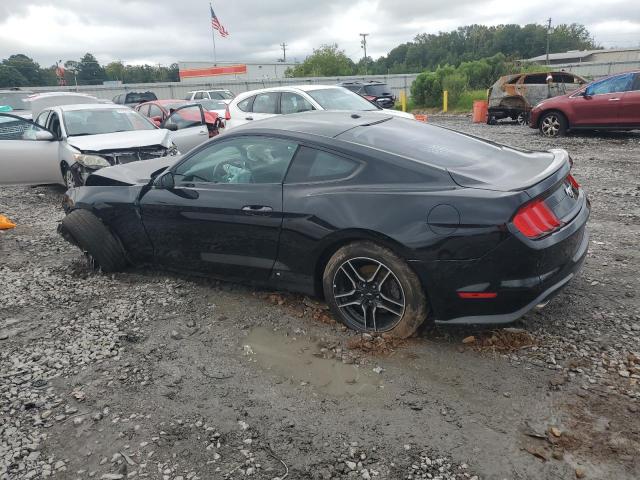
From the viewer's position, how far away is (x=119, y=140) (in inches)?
319

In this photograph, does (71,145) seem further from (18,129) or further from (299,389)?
(299,389)

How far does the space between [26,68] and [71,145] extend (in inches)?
2952

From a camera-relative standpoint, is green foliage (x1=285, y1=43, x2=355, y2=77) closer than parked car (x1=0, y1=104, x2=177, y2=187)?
No

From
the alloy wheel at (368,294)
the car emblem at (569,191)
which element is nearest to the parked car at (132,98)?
the alloy wheel at (368,294)

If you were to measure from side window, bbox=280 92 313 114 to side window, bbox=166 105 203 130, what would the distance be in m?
1.95

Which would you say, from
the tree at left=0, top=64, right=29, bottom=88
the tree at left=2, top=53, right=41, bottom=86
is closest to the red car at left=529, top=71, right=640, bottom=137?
the tree at left=0, top=64, right=29, bottom=88

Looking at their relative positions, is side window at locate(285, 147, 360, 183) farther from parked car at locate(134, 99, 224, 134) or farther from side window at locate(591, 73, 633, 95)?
side window at locate(591, 73, 633, 95)

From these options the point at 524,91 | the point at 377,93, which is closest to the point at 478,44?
the point at 377,93

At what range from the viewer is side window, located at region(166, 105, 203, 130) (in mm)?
10517

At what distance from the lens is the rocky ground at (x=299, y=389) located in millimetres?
2459

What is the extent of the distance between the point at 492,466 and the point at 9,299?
4292 mm

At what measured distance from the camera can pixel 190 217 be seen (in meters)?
4.18

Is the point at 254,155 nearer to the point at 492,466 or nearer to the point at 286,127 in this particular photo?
the point at 286,127

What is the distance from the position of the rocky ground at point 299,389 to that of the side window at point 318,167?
1.10 meters
